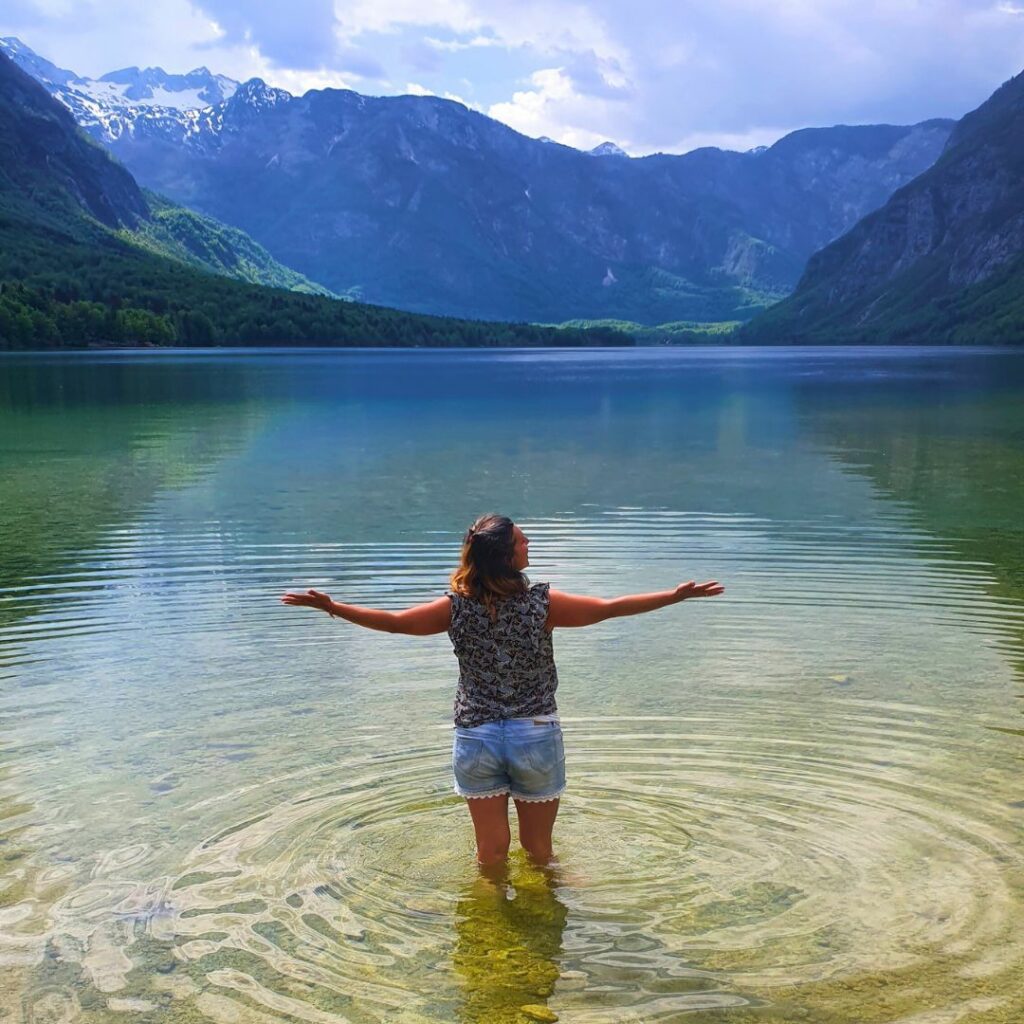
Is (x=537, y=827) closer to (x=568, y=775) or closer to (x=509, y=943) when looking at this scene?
(x=509, y=943)

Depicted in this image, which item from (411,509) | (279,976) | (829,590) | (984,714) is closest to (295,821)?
(279,976)

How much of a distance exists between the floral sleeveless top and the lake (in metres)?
1.42

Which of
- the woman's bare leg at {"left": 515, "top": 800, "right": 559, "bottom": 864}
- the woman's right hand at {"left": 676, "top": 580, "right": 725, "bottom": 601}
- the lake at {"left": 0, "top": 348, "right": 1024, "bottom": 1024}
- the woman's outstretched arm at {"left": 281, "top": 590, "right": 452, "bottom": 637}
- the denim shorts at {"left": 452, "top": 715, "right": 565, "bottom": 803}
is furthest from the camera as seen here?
the woman's bare leg at {"left": 515, "top": 800, "right": 559, "bottom": 864}

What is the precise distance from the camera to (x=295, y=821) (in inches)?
372

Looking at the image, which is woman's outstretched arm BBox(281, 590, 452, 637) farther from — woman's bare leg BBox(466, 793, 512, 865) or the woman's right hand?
the woman's right hand

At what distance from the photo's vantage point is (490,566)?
754 centimetres

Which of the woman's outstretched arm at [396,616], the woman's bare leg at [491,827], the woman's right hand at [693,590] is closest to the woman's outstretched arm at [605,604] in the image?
the woman's right hand at [693,590]

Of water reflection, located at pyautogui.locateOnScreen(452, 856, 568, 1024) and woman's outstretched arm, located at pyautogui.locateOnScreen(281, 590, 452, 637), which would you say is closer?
water reflection, located at pyautogui.locateOnScreen(452, 856, 568, 1024)

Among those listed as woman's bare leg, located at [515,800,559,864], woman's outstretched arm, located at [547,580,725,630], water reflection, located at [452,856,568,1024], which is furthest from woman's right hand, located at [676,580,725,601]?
water reflection, located at [452,856,568,1024]

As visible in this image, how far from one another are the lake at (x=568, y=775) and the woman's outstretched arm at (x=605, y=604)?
2075 millimetres

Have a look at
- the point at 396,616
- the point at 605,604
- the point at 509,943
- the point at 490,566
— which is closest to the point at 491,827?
the point at 509,943

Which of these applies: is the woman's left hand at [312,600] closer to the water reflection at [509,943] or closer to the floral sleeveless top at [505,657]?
the floral sleeveless top at [505,657]

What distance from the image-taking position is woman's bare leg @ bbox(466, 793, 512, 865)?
814 centimetres

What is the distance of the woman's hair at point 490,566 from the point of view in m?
7.48
